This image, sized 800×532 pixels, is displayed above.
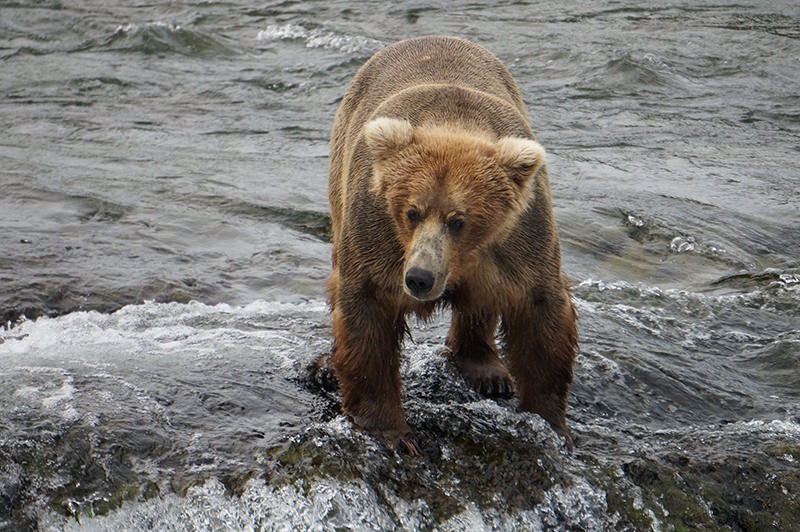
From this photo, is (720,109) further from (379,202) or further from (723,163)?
(379,202)

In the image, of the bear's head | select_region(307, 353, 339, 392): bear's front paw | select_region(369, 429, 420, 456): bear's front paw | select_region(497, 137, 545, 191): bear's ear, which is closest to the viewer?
the bear's head

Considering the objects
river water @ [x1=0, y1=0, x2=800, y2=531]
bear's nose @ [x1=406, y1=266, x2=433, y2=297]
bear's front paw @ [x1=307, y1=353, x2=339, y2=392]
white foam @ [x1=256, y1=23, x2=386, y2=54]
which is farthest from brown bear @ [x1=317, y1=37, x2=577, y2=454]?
white foam @ [x1=256, y1=23, x2=386, y2=54]

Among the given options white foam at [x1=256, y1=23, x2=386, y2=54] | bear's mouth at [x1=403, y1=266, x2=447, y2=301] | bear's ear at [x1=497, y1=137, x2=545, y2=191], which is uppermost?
bear's ear at [x1=497, y1=137, x2=545, y2=191]

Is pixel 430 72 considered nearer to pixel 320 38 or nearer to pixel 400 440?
pixel 400 440

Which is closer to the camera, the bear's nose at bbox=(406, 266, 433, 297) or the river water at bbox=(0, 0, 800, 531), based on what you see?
the bear's nose at bbox=(406, 266, 433, 297)

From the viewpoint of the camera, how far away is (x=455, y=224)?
4.28 metres

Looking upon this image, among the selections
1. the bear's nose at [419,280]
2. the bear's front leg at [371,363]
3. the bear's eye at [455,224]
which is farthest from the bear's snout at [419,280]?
the bear's front leg at [371,363]

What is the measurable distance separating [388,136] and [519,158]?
57 centimetres

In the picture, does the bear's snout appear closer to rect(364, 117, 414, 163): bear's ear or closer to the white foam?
rect(364, 117, 414, 163): bear's ear

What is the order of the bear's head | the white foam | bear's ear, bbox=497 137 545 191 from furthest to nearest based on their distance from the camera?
the white foam, bear's ear, bbox=497 137 545 191, the bear's head

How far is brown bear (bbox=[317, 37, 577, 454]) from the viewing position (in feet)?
14.2

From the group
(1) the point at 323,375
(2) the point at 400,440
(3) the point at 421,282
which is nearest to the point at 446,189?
(3) the point at 421,282

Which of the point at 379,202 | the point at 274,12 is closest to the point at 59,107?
the point at 274,12

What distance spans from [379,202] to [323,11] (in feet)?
40.8
